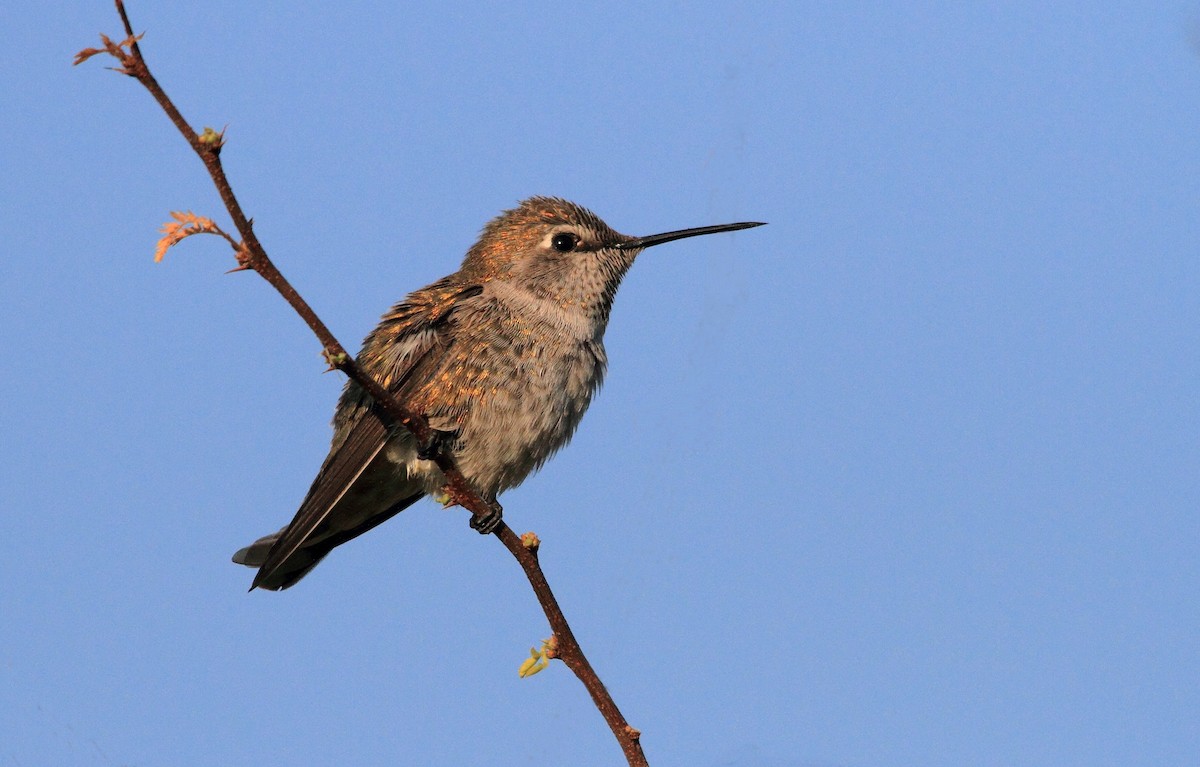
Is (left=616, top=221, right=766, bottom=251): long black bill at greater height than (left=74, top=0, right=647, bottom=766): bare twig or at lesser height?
greater

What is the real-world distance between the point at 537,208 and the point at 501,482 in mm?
1574

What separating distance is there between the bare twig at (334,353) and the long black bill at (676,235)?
242 centimetres

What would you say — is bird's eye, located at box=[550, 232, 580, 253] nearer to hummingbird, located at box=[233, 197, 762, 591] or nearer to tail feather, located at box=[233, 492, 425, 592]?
hummingbird, located at box=[233, 197, 762, 591]

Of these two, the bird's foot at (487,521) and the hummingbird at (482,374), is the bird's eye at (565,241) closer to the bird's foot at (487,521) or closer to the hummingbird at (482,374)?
the hummingbird at (482,374)

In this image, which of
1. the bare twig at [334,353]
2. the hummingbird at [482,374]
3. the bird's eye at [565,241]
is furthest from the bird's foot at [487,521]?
the bird's eye at [565,241]

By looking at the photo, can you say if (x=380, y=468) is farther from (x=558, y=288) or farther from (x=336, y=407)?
(x=558, y=288)

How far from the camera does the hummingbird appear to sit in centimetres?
532

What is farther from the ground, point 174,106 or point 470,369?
point 470,369

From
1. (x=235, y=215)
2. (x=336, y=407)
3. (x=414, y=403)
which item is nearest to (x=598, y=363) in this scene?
(x=414, y=403)

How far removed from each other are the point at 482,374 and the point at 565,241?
44.4 inches

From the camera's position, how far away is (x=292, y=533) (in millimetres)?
5273

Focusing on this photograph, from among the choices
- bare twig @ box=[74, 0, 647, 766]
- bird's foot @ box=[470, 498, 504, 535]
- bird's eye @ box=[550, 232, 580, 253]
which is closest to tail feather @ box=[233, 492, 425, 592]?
bird's foot @ box=[470, 498, 504, 535]

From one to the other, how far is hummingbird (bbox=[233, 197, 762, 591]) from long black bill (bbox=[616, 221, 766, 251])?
1 cm

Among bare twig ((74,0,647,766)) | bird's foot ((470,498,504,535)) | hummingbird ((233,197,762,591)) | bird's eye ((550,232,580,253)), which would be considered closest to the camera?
bare twig ((74,0,647,766))
